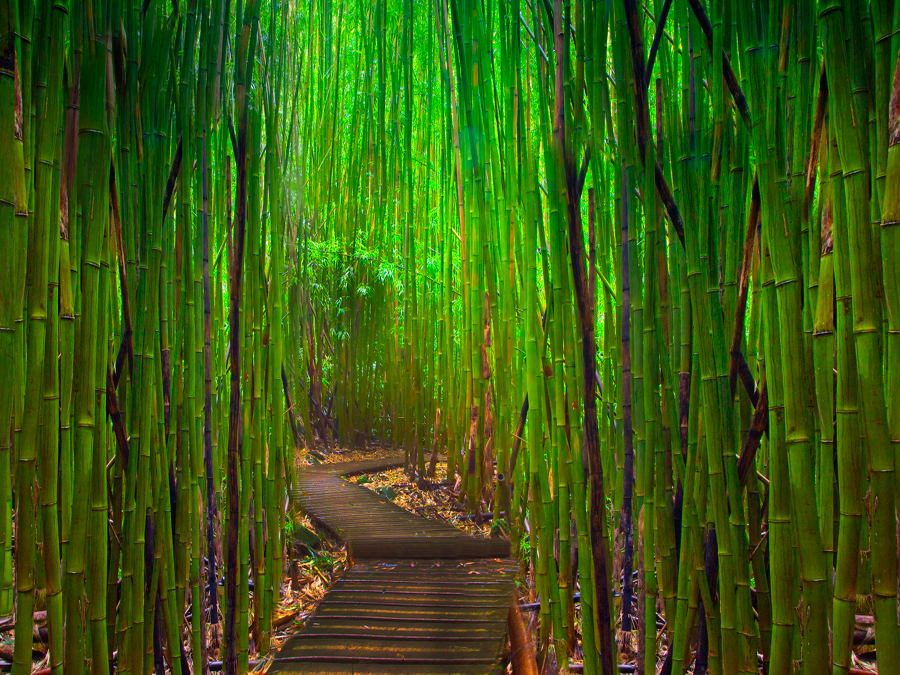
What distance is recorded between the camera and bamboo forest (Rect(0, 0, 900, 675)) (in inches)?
24.4

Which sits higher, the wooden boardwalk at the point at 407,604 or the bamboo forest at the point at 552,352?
the bamboo forest at the point at 552,352

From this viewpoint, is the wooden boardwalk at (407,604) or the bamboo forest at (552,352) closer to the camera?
the bamboo forest at (552,352)

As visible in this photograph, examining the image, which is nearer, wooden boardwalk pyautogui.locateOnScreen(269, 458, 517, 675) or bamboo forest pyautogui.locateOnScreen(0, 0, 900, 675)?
bamboo forest pyautogui.locateOnScreen(0, 0, 900, 675)

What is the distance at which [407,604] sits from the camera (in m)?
1.42

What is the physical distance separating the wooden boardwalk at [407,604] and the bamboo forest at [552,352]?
10mm

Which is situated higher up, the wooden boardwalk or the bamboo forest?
the bamboo forest

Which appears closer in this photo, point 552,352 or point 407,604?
point 552,352

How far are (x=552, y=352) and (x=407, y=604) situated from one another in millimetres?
798

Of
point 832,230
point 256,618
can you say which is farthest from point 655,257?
point 256,618

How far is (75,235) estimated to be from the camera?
79 cm

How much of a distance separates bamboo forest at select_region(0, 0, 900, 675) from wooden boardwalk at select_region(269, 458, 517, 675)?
10mm

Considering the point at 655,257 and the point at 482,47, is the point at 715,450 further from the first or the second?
the point at 482,47

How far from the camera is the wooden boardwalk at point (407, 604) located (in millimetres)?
1139

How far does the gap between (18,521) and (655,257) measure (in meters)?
1.02
